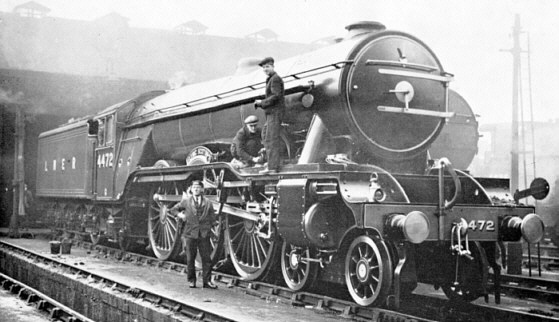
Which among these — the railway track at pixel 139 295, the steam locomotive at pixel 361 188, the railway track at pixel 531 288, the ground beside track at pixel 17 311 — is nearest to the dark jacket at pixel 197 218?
the steam locomotive at pixel 361 188

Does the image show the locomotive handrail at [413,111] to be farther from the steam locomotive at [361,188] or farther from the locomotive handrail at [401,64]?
the locomotive handrail at [401,64]

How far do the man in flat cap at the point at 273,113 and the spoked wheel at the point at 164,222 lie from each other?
296 centimetres

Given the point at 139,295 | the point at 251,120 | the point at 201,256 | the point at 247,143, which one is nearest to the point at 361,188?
the point at 251,120

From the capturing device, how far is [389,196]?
627 centimetres

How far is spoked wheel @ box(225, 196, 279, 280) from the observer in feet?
25.7

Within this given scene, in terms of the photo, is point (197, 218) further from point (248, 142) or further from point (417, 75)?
point (417, 75)

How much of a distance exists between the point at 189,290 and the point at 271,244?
114cm

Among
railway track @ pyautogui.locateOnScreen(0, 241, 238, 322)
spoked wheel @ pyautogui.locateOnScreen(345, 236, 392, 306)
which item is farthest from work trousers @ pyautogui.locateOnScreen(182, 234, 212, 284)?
spoked wheel @ pyautogui.locateOnScreen(345, 236, 392, 306)

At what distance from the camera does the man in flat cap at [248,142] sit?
8188 millimetres

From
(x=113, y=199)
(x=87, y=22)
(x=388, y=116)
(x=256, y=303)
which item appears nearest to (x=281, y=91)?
(x=388, y=116)

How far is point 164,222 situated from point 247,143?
298cm

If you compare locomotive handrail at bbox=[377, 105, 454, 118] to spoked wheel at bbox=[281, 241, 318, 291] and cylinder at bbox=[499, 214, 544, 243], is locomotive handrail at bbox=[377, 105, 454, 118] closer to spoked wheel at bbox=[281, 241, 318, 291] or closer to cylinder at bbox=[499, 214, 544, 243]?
cylinder at bbox=[499, 214, 544, 243]

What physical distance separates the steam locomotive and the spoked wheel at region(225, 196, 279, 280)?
22 millimetres

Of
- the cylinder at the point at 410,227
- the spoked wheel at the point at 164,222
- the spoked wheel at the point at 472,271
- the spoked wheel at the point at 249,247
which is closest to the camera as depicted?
the cylinder at the point at 410,227
